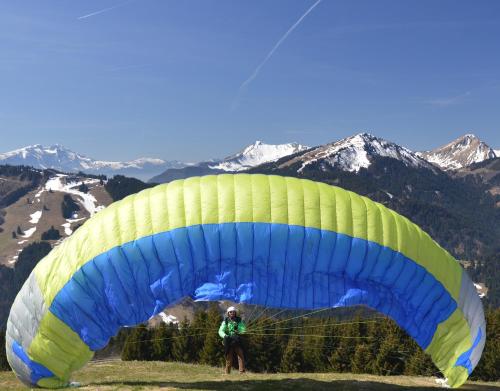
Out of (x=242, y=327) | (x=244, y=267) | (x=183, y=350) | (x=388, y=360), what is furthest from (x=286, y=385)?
(x=183, y=350)

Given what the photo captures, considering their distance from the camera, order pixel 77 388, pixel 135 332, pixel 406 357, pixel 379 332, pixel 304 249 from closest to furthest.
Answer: pixel 304 249
pixel 77 388
pixel 406 357
pixel 379 332
pixel 135 332

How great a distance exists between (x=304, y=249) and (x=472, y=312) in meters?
5.42

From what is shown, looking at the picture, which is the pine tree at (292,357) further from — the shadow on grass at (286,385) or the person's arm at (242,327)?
the person's arm at (242,327)

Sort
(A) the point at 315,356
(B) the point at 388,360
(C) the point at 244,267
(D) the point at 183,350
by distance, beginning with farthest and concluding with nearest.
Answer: (A) the point at 315,356, (D) the point at 183,350, (B) the point at 388,360, (C) the point at 244,267

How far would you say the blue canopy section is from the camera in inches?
535

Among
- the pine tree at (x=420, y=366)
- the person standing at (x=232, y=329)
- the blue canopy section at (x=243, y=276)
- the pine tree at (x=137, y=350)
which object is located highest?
the blue canopy section at (x=243, y=276)

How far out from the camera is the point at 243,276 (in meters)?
14.2

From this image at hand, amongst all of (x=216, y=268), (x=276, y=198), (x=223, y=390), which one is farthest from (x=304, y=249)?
(x=223, y=390)

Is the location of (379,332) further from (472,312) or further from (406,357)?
(472,312)

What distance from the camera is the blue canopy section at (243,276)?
13602mm

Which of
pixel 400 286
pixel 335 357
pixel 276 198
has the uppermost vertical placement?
pixel 276 198

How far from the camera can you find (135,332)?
225 ft

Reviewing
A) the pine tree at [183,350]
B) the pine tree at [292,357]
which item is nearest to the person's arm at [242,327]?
the pine tree at [183,350]

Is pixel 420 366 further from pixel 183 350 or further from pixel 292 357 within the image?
pixel 183 350
